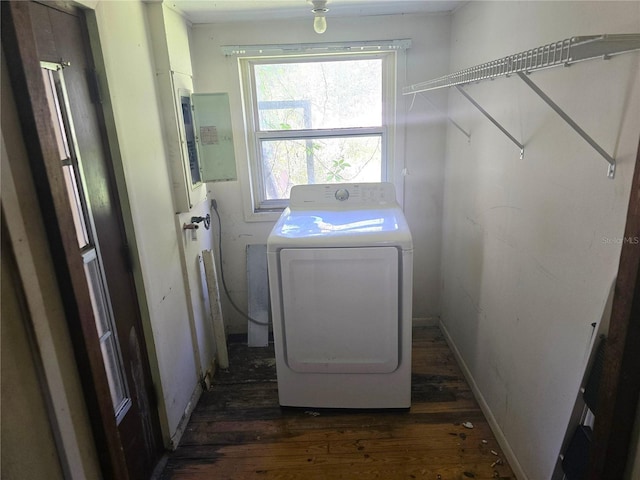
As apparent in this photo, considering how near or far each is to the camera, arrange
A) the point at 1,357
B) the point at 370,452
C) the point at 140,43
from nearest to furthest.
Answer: the point at 1,357 < the point at 140,43 < the point at 370,452

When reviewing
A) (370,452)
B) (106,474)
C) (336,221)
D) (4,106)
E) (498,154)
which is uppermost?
(4,106)

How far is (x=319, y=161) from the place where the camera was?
2875mm

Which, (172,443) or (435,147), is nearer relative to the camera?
(172,443)

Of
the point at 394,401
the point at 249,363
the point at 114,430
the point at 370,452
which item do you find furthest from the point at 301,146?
the point at 114,430

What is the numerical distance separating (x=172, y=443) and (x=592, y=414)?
1814 millimetres

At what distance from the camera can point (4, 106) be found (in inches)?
34.4

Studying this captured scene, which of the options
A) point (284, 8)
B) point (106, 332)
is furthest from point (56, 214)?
point (284, 8)

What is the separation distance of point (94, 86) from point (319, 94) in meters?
1.55

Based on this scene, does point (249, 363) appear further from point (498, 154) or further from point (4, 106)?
point (4, 106)

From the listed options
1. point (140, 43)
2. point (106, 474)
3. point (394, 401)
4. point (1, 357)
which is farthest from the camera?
point (394, 401)

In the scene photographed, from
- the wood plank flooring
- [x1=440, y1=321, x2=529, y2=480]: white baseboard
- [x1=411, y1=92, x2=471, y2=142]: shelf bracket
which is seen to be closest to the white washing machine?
the wood plank flooring

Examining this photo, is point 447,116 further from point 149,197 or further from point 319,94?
point 149,197

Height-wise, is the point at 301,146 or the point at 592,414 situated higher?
the point at 301,146

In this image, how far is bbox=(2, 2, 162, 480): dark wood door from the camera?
93 cm
